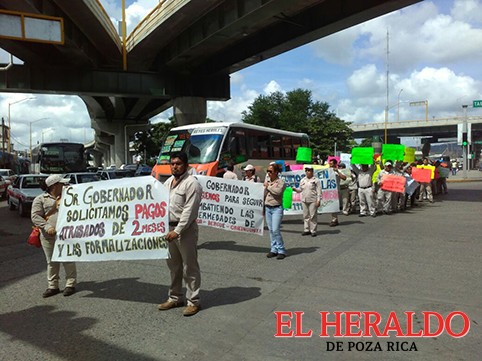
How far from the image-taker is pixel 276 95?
233 feet

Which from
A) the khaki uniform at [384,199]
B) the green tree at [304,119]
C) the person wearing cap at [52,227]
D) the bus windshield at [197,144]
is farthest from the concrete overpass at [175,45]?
the green tree at [304,119]

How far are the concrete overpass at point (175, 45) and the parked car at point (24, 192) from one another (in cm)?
640

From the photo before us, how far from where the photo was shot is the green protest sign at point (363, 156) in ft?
44.5

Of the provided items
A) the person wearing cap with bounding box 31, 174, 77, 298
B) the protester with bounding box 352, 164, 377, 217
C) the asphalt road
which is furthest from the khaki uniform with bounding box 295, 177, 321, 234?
the person wearing cap with bounding box 31, 174, 77, 298

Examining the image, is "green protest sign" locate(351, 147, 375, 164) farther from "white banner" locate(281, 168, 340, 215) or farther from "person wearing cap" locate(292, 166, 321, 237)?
"person wearing cap" locate(292, 166, 321, 237)

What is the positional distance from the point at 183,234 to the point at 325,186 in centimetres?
801

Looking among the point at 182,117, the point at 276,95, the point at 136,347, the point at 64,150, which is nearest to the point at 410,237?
the point at 136,347

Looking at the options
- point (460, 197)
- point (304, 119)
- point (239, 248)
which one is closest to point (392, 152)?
point (460, 197)

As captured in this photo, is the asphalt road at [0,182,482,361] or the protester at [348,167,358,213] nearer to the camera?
the asphalt road at [0,182,482,361]

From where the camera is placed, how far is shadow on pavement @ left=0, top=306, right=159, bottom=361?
4027 mm

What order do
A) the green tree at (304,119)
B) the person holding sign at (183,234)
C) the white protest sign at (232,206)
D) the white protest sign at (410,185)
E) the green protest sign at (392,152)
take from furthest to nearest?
the green tree at (304,119) < the white protest sign at (410,185) < the green protest sign at (392,152) < the white protest sign at (232,206) < the person holding sign at (183,234)

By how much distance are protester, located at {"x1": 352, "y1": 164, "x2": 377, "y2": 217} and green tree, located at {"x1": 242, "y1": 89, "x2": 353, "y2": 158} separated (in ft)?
137

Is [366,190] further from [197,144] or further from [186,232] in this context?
[186,232]

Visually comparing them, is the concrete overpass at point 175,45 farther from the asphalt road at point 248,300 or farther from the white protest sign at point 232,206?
the asphalt road at point 248,300
